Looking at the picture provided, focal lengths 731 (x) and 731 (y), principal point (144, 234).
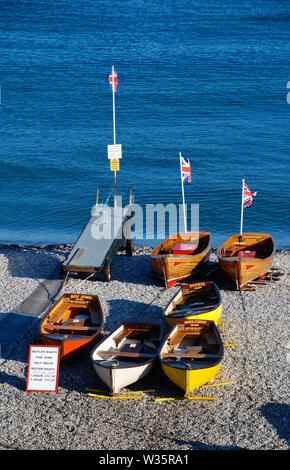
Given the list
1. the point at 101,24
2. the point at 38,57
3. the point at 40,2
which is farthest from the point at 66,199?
the point at 40,2

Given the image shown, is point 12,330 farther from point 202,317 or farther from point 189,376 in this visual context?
point 189,376

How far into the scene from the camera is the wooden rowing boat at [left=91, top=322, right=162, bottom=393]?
1648 cm

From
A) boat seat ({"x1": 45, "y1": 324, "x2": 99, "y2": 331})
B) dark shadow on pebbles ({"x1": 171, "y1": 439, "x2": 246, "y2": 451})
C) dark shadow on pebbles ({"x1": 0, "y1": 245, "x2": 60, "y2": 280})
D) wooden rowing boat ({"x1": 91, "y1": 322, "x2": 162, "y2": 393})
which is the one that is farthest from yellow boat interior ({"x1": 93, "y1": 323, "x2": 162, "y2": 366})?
dark shadow on pebbles ({"x1": 0, "y1": 245, "x2": 60, "y2": 280})

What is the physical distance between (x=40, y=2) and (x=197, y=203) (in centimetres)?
6177

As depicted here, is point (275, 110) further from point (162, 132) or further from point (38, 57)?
point (38, 57)

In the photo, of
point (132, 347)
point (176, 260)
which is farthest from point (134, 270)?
point (132, 347)

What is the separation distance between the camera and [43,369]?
54.4 ft

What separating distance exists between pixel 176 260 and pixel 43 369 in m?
7.27

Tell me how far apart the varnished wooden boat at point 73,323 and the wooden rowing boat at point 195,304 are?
1999 mm

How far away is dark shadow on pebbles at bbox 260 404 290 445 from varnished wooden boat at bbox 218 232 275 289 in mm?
6665

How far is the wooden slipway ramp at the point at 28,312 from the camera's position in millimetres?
19656

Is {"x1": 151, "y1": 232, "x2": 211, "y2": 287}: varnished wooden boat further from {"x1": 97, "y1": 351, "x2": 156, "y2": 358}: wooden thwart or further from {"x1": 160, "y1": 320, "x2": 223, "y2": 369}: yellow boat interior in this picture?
{"x1": 97, "y1": 351, "x2": 156, "y2": 358}: wooden thwart

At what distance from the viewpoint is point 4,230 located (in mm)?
34469

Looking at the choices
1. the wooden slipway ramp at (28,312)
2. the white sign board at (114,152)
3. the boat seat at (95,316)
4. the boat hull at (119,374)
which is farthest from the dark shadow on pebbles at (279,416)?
the white sign board at (114,152)
